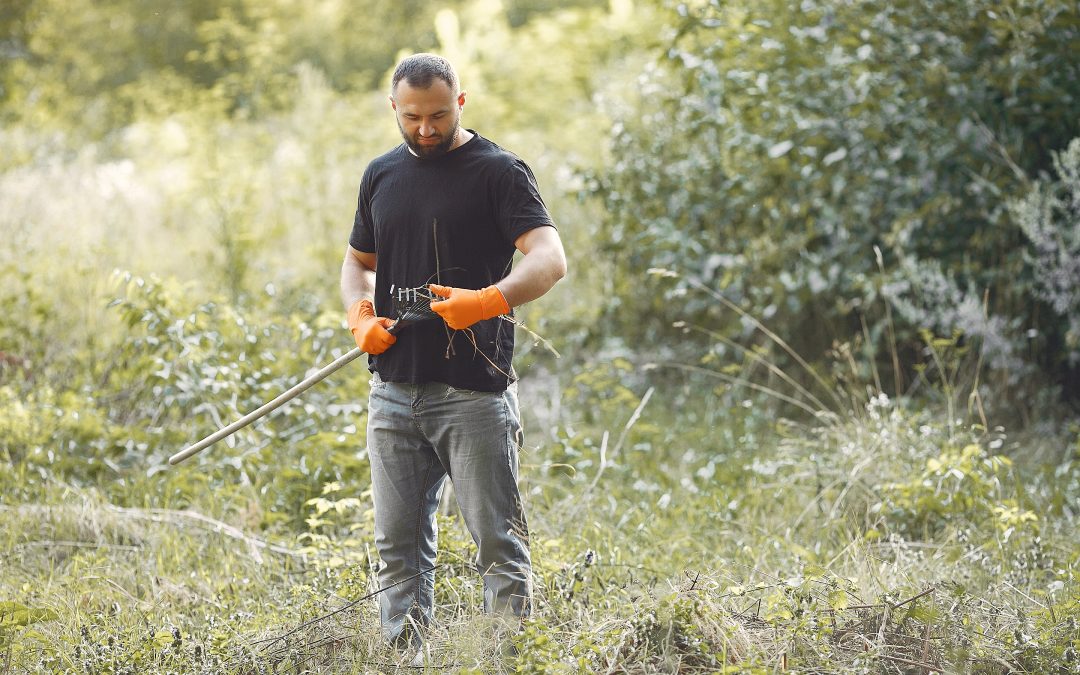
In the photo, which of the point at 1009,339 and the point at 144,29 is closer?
the point at 1009,339

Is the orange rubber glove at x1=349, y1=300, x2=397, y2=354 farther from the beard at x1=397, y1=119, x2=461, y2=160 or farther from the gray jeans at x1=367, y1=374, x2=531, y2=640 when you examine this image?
the beard at x1=397, y1=119, x2=461, y2=160

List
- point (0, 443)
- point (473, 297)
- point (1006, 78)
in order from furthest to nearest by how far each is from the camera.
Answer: point (1006, 78)
point (0, 443)
point (473, 297)

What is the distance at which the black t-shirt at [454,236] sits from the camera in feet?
8.45

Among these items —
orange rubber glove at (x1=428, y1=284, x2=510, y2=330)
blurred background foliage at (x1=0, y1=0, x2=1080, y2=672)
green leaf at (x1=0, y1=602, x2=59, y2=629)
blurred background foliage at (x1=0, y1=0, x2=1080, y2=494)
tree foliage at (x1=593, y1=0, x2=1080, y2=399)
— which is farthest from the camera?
tree foliage at (x1=593, y1=0, x2=1080, y2=399)

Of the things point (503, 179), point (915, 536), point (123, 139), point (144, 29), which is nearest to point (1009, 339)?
point (915, 536)

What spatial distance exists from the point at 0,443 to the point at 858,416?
382 cm

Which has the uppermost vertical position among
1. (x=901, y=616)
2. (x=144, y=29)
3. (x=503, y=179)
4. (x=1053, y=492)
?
(x=144, y=29)

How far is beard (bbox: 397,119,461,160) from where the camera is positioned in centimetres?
256

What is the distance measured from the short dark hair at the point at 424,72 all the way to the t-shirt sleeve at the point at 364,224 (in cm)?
34

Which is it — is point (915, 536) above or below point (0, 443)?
below

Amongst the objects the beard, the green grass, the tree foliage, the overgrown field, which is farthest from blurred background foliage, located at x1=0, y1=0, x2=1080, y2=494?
the beard

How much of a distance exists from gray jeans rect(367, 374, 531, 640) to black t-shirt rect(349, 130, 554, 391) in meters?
0.07

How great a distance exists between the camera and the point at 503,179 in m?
2.56

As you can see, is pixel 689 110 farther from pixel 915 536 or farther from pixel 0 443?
pixel 0 443
